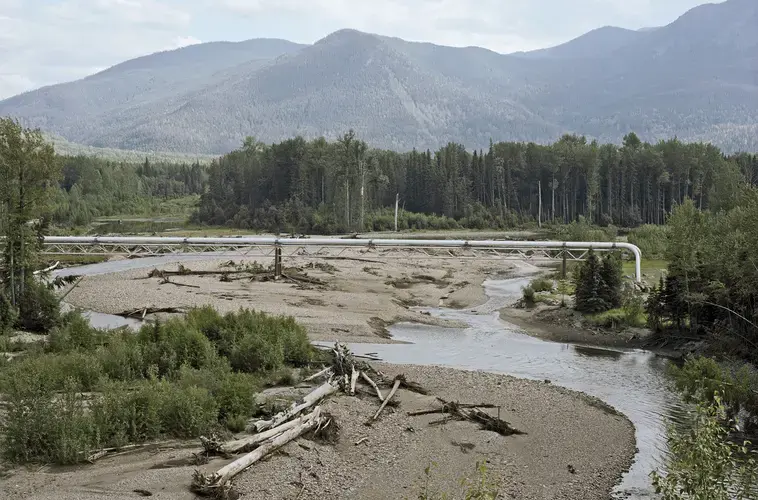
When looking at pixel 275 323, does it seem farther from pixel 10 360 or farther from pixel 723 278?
pixel 723 278

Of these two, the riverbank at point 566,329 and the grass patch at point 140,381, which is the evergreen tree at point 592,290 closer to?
the riverbank at point 566,329

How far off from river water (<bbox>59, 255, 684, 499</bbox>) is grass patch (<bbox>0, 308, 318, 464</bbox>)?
684 cm

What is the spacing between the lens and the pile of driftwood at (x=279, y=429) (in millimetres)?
15883

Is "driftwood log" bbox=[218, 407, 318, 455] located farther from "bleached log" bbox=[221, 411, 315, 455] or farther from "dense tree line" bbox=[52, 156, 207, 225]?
"dense tree line" bbox=[52, 156, 207, 225]

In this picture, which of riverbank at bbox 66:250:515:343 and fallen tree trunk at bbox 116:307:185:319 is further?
fallen tree trunk at bbox 116:307:185:319

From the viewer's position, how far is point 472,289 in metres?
55.1

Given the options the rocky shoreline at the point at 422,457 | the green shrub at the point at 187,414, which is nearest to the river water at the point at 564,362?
the rocky shoreline at the point at 422,457

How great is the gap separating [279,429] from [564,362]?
17.6m

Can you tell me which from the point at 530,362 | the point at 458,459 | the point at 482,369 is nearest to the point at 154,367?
the point at 458,459

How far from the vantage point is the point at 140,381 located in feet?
77.9

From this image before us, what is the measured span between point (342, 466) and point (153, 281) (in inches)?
1564

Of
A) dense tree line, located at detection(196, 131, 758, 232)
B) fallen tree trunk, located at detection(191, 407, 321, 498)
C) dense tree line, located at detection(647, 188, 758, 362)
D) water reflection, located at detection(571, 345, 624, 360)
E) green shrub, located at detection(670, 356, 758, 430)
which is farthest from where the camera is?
dense tree line, located at detection(196, 131, 758, 232)

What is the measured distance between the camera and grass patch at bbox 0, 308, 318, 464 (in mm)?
17578

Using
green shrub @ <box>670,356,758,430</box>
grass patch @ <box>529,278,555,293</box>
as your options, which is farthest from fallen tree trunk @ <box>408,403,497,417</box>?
grass patch @ <box>529,278,555,293</box>
